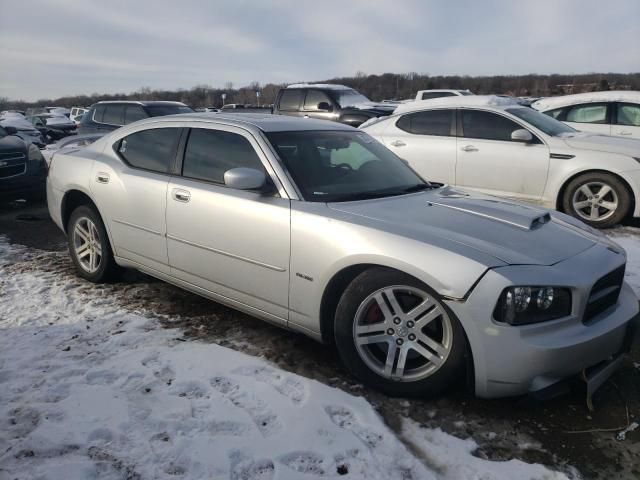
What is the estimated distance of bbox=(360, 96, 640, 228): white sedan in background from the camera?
20.5ft

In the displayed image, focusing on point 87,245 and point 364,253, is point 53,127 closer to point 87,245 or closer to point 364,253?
point 87,245

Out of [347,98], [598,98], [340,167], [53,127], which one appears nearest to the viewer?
[340,167]

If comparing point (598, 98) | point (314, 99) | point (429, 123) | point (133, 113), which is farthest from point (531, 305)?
point (314, 99)

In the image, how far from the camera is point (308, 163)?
11.5 feet

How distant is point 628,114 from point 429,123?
4.29m

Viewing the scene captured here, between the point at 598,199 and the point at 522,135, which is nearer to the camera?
the point at 598,199

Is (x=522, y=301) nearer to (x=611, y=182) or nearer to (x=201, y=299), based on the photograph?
(x=201, y=299)

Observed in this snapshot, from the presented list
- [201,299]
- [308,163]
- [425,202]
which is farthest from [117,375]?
[425,202]

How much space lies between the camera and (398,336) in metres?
2.76

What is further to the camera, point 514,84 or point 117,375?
point 514,84

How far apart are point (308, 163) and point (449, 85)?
81.8 metres

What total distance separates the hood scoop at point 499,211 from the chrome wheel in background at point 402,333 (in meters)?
→ 0.76

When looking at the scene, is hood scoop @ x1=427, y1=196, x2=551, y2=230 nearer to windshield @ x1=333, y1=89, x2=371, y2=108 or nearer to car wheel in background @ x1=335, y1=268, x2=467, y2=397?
car wheel in background @ x1=335, y1=268, x2=467, y2=397

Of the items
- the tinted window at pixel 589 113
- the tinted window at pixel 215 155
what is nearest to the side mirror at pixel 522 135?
the tinted window at pixel 589 113
